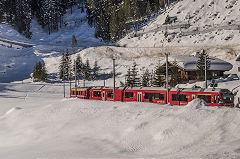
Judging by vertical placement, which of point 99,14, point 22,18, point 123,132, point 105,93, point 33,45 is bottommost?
point 123,132

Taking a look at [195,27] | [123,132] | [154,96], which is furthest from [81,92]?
[195,27]

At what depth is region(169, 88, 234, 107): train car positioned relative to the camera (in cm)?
2408

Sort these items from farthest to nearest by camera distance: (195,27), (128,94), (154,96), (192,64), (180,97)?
(195,27) → (192,64) → (128,94) → (154,96) → (180,97)

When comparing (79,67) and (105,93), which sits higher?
(79,67)

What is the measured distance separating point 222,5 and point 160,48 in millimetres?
27237

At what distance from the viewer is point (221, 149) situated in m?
10.6

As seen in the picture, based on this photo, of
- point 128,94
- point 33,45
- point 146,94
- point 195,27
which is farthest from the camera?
point 33,45

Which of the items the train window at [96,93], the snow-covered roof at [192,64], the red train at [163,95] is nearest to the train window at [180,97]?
the red train at [163,95]

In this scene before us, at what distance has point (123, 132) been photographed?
1634 cm

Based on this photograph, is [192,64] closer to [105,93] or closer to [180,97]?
[105,93]

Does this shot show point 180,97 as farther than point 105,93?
No

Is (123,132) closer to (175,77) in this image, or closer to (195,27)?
(175,77)

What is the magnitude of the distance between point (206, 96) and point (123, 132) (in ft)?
39.9

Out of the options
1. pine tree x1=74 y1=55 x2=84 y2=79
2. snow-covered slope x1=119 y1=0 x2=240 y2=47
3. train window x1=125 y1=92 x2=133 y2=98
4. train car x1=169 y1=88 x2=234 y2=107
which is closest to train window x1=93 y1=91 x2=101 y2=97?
train window x1=125 y1=92 x2=133 y2=98
